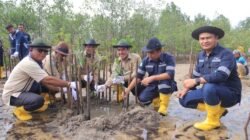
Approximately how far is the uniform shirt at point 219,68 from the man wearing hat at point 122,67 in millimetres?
1423

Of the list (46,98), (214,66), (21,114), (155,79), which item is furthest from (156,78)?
(21,114)

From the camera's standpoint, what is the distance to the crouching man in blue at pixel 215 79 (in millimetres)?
3748

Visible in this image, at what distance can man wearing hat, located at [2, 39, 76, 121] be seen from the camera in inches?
170

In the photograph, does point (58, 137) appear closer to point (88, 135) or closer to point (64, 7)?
point (88, 135)

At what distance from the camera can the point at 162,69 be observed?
486 centimetres

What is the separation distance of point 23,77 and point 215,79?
2724mm

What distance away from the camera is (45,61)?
5180 millimetres

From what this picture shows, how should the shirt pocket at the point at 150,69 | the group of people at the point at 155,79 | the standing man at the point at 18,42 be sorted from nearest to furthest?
the group of people at the point at 155,79 < the shirt pocket at the point at 150,69 < the standing man at the point at 18,42

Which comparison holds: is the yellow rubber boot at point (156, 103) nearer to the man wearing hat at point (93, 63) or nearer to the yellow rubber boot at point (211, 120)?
the man wearing hat at point (93, 63)

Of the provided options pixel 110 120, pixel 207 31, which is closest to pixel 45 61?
pixel 110 120

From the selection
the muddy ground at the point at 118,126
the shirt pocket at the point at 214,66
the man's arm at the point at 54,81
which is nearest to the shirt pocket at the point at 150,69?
the muddy ground at the point at 118,126

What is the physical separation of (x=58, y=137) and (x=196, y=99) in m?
1.92

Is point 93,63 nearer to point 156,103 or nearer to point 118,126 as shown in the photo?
point 156,103

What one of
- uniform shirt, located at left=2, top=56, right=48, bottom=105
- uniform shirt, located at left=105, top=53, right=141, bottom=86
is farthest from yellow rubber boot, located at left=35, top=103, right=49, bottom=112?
uniform shirt, located at left=105, top=53, right=141, bottom=86
